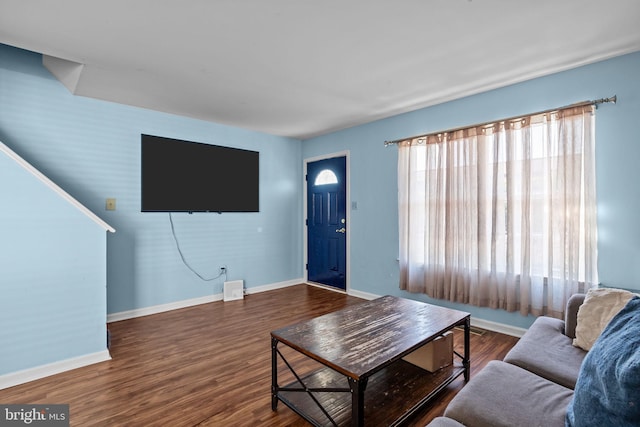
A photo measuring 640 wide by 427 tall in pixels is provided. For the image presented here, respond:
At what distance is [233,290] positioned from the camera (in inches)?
171

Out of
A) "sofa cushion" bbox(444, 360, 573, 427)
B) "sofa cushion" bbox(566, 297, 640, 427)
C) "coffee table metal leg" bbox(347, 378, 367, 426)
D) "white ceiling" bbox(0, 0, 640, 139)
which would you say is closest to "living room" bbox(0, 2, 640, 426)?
"white ceiling" bbox(0, 0, 640, 139)

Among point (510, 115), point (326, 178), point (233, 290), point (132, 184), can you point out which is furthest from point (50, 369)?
point (510, 115)

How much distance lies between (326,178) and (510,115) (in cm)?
268

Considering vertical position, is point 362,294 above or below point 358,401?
below

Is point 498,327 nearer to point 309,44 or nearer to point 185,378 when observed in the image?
point 185,378

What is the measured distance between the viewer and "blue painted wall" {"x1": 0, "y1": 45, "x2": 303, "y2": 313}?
3.00 m

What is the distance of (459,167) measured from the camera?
3.36 m

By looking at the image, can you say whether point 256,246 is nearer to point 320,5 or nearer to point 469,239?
point 469,239

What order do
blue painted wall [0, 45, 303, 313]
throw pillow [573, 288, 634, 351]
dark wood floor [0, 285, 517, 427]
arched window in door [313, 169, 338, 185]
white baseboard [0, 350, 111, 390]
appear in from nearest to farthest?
throw pillow [573, 288, 634, 351] < dark wood floor [0, 285, 517, 427] < white baseboard [0, 350, 111, 390] < blue painted wall [0, 45, 303, 313] < arched window in door [313, 169, 338, 185]

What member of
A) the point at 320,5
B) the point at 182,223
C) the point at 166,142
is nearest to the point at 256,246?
the point at 182,223

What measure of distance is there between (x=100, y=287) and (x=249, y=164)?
2615 millimetres

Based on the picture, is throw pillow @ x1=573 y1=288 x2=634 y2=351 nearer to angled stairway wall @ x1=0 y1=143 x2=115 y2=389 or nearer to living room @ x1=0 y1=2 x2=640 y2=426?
living room @ x1=0 y1=2 x2=640 y2=426

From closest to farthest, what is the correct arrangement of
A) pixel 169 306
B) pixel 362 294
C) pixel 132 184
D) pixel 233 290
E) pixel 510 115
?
pixel 510 115
pixel 132 184
pixel 169 306
pixel 233 290
pixel 362 294

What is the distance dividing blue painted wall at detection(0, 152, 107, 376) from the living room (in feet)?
0.04
